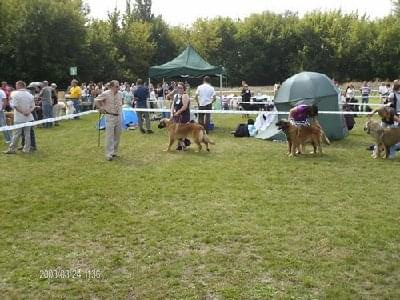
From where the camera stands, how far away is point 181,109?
37.3ft

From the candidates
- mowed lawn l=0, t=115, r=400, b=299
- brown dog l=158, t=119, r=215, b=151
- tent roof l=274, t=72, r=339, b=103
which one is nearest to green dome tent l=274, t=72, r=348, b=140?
tent roof l=274, t=72, r=339, b=103

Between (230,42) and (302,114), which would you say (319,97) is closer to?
(302,114)

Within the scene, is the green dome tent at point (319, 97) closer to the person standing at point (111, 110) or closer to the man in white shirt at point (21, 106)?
the person standing at point (111, 110)

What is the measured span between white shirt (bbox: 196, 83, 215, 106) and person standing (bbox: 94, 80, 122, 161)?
464cm

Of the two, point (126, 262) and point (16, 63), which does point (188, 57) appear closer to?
point (126, 262)

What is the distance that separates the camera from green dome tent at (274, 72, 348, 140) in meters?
12.6

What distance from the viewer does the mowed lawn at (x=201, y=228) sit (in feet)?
13.5

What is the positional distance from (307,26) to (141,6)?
24466 millimetres

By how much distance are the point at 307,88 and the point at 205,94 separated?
3.00 m

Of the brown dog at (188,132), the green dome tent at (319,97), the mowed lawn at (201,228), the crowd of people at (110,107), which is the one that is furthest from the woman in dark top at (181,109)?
the green dome tent at (319,97)

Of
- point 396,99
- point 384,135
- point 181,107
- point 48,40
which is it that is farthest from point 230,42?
point 384,135

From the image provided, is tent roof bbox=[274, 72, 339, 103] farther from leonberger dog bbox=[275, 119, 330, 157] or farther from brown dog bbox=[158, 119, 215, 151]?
brown dog bbox=[158, 119, 215, 151]

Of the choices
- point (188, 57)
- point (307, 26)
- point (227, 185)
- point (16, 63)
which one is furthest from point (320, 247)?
point (307, 26)

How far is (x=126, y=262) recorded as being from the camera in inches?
181
